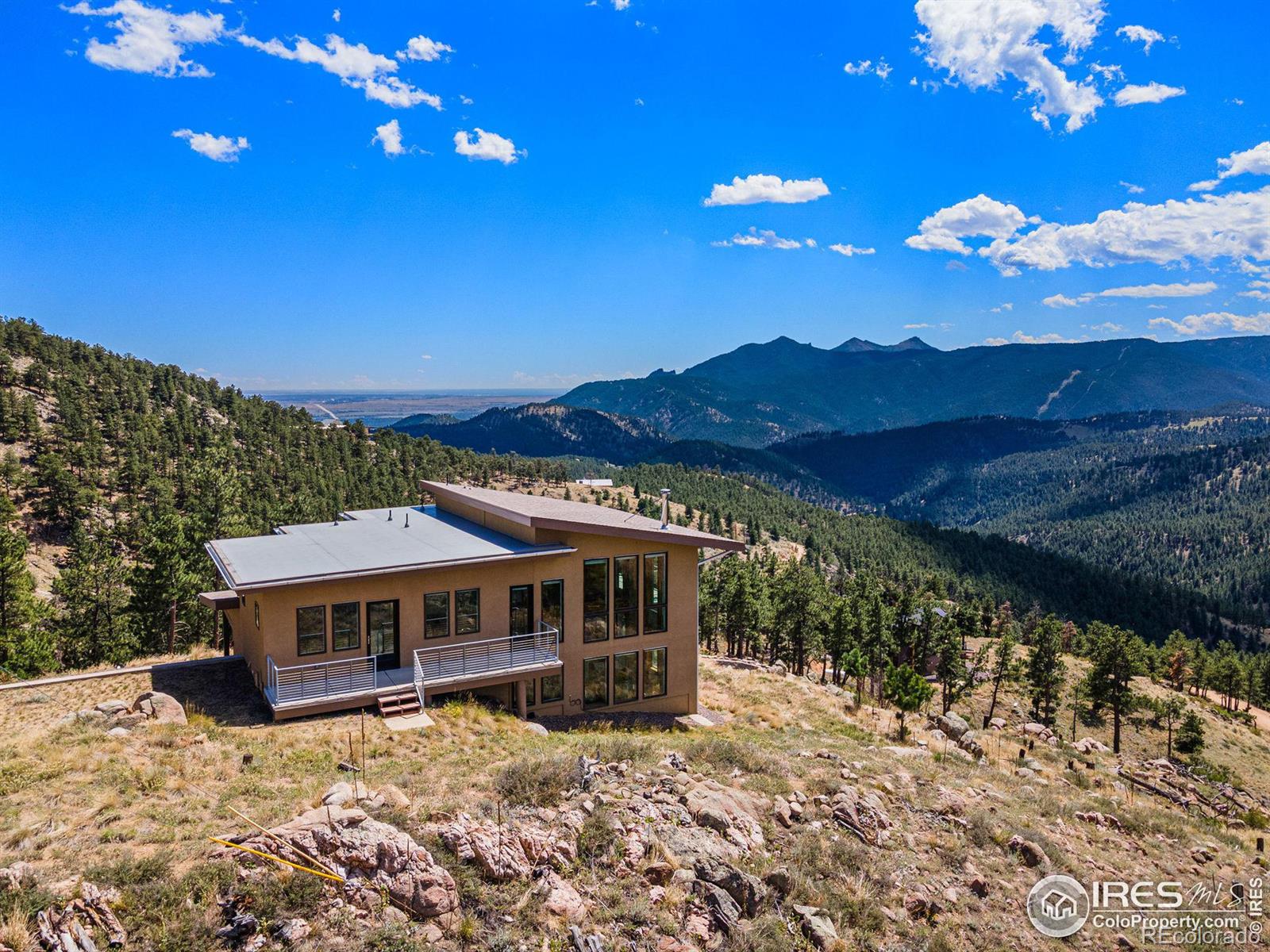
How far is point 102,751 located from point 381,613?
6.20 metres

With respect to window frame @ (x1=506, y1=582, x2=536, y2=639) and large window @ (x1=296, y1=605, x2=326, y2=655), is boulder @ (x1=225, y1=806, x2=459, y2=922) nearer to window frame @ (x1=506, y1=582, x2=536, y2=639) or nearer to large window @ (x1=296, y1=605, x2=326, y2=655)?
large window @ (x1=296, y1=605, x2=326, y2=655)

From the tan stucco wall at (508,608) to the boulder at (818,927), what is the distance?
10957mm

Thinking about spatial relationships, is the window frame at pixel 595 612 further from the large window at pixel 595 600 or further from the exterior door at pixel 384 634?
the exterior door at pixel 384 634

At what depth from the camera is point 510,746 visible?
47.0ft

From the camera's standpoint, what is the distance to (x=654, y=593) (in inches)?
816

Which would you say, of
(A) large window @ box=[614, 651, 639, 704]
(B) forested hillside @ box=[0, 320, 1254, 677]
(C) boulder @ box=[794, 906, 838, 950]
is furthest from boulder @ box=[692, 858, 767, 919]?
(B) forested hillside @ box=[0, 320, 1254, 677]

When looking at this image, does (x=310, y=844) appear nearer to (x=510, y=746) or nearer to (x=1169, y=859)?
(x=510, y=746)

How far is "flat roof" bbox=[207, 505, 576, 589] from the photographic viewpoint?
1619 cm

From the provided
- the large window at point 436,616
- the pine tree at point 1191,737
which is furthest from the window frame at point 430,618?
the pine tree at point 1191,737

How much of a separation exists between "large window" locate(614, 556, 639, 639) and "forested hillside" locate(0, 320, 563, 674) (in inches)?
877

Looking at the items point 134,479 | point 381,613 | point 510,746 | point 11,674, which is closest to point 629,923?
point 510,746

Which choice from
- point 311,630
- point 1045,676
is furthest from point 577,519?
point 1045,676

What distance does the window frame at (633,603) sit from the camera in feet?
66.0

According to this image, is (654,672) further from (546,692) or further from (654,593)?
(546,692)
